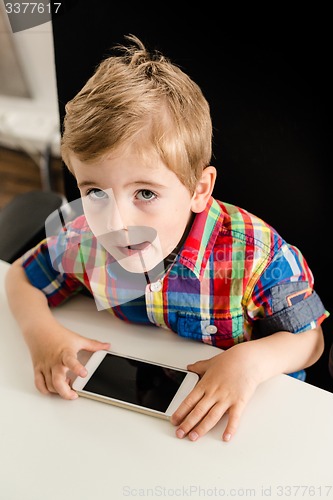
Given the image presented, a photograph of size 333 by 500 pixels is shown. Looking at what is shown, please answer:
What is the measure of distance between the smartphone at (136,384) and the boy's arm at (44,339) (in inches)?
0.7

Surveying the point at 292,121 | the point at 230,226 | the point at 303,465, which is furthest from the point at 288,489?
the point at 292,121

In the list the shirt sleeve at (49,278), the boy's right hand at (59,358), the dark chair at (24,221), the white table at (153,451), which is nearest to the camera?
the white table at (153,451)

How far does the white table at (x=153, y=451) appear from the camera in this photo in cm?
63

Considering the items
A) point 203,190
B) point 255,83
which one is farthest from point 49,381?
point 255,83

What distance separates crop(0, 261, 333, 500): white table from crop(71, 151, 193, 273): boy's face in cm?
20

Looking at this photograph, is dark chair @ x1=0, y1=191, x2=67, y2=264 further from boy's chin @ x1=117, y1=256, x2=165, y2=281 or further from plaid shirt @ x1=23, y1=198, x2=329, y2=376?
boy's chin @ x1=117, y1=256, x2=165, y2=281

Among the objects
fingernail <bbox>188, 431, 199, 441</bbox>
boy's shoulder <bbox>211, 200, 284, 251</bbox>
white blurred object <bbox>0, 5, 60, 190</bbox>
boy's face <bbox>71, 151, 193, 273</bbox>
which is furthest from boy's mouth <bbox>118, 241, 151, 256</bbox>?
white blurred object <bbox>0, 5, 60, 190</bbox>

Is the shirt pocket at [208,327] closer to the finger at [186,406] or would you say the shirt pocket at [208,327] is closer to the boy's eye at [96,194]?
the finger at [186,406]

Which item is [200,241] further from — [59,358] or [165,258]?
[59,358]

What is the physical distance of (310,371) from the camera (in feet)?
3.20

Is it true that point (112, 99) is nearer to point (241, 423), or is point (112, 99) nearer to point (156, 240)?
point (156, 240)

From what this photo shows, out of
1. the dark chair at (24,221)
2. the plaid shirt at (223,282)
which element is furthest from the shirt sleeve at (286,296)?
the dark chair at (24,221)

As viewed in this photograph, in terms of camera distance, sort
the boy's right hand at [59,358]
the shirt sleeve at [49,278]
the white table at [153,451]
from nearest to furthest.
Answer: the white table at [153,451] → the boy's right hand at [59,358] → the shirt sleeve at [49,278]

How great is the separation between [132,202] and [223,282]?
0.64 feet
